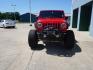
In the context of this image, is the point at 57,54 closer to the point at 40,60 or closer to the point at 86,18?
the point at 40,60

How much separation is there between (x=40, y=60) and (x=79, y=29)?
1448cm

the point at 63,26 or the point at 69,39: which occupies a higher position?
the point at 63,26

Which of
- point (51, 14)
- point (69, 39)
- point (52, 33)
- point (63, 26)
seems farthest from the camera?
point (51, 14)

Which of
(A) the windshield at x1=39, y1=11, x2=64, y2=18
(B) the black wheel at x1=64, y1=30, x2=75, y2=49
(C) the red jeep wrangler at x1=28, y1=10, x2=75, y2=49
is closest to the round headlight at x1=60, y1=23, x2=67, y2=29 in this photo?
(C) the red jeep wrangler at x1=28, y1=10, x2=75, y2=49

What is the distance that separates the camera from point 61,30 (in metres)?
8.35

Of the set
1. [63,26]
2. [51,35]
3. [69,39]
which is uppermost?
[63,26]

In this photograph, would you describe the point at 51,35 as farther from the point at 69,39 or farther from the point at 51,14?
the point at 51,14

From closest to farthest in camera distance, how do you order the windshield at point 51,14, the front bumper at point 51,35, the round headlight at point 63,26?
the front bumper at point 51,35 → the round headlight at point 63,26 → the windshield at point 51,14

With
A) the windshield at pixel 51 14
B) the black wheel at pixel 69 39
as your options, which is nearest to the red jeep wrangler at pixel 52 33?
the black wheel at pixel 69 39

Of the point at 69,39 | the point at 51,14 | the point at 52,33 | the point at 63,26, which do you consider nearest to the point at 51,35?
the point at 52,33

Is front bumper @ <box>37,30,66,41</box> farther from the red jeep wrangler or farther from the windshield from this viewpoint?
the windshield

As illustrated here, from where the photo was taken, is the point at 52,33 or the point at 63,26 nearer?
the point at 52,33

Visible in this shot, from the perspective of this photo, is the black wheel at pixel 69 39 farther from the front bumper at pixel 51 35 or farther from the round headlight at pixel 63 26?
the round headlight at pixel 63 26

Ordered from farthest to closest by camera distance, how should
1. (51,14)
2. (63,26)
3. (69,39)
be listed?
(51,14) < (69,39) < (63,26)
